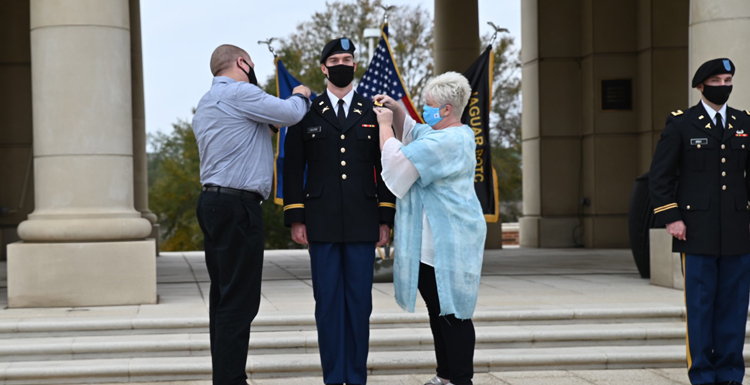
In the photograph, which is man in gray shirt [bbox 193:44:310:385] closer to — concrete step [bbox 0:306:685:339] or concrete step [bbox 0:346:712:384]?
concrete step [bbox 0:346:712:384]

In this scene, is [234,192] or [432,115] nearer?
[234,192]

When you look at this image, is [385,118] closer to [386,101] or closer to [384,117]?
[384,117]

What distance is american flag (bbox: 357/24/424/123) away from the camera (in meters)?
10.5

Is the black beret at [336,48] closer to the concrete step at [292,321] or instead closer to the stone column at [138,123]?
the concrete step at [292,321]

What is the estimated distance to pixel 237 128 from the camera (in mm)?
4949

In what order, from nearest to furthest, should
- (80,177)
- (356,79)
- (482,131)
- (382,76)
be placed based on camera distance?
1. (80,177)
2. (382,76)
3. (482,131)
4. (356,79)

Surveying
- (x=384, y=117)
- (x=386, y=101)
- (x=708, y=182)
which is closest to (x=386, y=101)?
(x=386, y=101)

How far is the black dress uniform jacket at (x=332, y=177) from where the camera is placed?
498 centimetres

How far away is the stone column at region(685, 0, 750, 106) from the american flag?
343 centimetres

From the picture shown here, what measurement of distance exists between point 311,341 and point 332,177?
2098 mm

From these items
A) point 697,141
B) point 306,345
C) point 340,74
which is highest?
point 340,74

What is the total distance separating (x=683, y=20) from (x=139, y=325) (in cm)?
1274

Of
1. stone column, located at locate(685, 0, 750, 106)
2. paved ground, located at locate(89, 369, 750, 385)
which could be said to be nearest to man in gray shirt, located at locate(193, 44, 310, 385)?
paved ground, located at locate(89, 369, 750, 385)

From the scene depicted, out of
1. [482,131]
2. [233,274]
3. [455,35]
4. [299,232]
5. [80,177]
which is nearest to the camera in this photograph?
[233,274]
